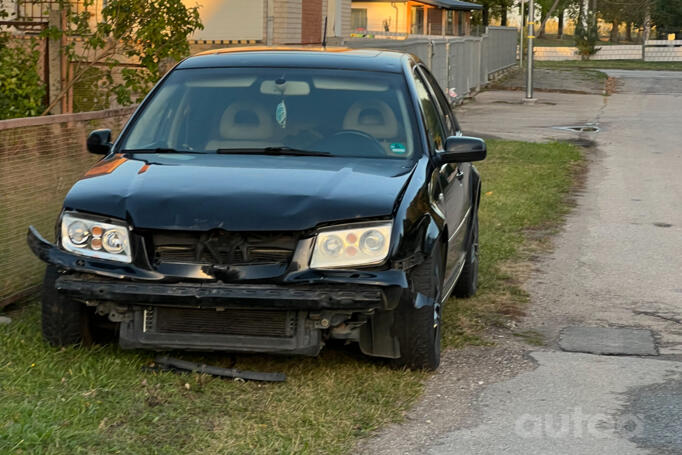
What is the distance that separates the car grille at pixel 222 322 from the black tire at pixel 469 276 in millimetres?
2660

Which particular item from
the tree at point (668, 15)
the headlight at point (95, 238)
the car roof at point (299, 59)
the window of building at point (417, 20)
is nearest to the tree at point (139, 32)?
the car roof at point (299, 59)

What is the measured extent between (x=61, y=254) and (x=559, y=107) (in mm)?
24945

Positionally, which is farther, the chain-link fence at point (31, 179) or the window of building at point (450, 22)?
the window of building at point (450, 22)

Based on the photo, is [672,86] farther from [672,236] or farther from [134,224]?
[134,224]

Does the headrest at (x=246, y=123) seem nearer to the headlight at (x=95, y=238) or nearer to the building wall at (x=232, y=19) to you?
the headlight at (x=95, y=238)

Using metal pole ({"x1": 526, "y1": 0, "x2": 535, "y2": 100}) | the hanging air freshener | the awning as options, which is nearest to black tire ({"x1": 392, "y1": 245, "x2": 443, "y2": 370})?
the hanging air freshener

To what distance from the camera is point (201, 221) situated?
5.52 meters

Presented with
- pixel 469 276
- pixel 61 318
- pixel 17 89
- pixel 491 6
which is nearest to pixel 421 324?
pixel 61 318

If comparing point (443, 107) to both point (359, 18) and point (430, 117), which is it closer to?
point (430, 117)

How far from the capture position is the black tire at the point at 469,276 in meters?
8.10

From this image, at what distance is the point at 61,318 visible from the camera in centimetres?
596

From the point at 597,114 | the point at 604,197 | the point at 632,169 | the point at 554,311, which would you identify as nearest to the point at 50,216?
the point at 554,311

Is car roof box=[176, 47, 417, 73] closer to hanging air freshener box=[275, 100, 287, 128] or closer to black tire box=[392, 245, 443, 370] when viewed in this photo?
hanging air freshener box=[275, 100, 287, 128]

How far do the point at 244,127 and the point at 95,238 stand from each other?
1.36 metres
